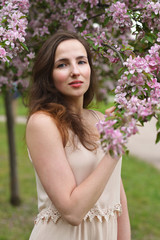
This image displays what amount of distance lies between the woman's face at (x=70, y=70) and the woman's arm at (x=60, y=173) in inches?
9.7

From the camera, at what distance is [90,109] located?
2633 mm

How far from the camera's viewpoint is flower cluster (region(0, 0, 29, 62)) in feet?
7.18

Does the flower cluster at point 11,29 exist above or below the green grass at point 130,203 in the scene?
above

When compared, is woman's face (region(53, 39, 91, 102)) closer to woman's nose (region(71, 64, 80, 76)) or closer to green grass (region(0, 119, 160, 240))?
woman's nose (region(71, 64, 80, 76))

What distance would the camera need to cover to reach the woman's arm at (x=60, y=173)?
6.14 ft

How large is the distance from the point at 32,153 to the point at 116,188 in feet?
2.01

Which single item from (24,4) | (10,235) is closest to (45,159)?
(24,4)

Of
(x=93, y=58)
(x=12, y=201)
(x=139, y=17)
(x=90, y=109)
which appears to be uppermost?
(x=139, y=17)

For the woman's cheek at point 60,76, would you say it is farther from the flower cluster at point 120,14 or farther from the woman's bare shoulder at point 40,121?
the flower cluster at point 120,14

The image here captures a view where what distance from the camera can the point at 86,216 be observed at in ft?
7.04

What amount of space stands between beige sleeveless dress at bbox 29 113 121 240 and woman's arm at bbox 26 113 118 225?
123mm

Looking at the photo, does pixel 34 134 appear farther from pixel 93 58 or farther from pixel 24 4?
pixel 24 4

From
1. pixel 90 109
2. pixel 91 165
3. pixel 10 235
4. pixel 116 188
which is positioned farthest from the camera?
pixel 10 235

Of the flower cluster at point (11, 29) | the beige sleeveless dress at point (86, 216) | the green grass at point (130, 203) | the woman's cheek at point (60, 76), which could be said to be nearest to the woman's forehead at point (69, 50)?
the woman's cheek at point (60, 76)
